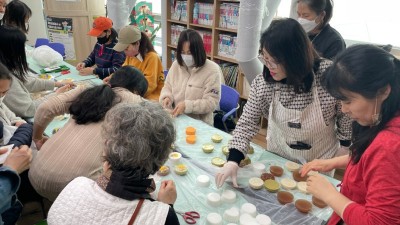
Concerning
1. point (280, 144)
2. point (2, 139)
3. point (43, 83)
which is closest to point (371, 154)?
point (280, 144)

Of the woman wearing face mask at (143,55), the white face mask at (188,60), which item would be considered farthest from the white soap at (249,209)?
the woman wearing face mask at (143,55)

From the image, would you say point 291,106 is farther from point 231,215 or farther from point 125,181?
point 125,181

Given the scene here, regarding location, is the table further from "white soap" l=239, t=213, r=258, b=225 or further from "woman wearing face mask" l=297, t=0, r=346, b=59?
"woman wearing face mask" l=297, t=0, r=346, b=59

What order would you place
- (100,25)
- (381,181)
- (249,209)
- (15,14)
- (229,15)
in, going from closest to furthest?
(381,181)
(249,209)
(100,25)
(15,14)
(229,15)

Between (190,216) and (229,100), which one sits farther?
(229,100)

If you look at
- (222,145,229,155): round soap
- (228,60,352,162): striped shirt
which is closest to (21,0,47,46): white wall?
(222,145,229,155): round soap

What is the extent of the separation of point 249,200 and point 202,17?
→ 3319 mm

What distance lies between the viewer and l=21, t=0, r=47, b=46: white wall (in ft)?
18.2

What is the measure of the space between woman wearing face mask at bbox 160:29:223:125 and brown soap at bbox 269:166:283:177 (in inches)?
38.1

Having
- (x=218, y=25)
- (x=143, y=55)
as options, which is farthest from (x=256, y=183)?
(x=218, y=25)

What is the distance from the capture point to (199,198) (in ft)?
4.45

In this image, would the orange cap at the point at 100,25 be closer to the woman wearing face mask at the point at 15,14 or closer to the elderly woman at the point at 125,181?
the woman wearing face mask at the point at 15,14

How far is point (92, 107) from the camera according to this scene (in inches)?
57.5

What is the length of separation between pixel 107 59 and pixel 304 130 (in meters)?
2.55
